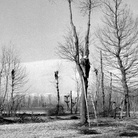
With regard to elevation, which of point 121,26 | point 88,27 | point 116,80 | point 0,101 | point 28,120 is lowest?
point 28,120

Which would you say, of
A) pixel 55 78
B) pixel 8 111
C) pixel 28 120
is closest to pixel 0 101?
pixel 8 111

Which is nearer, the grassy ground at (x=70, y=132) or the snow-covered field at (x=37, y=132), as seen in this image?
the grassy ground at (x=70, y=132)

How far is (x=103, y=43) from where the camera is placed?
75.2 feet

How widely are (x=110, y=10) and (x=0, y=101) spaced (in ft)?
42.0

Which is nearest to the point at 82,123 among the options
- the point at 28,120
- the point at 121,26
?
the point at 28,120

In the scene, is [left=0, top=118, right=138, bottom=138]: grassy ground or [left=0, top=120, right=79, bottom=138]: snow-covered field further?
[left=0, top=120, right=79, bottom=138]: snow-covered field

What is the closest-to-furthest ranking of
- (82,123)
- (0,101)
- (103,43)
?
(82,123) < (0,101) < (103,43)

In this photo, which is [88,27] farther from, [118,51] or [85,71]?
[118,51]

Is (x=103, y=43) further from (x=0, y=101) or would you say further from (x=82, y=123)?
(x=82, y=123)

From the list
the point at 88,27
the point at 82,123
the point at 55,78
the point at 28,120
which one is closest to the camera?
the point at 82,123

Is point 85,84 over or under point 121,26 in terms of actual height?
under

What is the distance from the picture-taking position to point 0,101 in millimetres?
20969

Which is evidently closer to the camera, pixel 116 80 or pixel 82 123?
pixel 82 123

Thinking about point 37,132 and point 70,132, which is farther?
point 37,132
